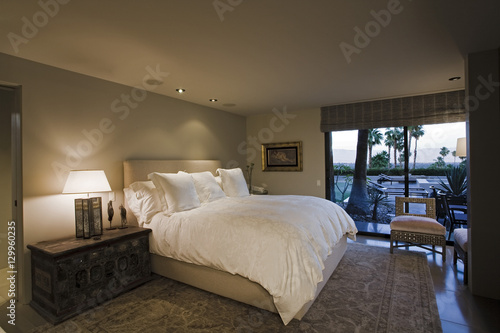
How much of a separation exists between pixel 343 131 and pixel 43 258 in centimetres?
500

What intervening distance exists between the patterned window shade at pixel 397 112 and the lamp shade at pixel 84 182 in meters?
4.11

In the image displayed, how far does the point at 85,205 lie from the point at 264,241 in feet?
6.58

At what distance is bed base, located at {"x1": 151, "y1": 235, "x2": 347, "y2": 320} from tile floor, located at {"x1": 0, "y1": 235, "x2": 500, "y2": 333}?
106 cm

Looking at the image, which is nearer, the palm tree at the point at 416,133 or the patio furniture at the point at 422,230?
the patio furniture at the point at 422,230

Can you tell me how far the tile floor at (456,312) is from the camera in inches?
81.8

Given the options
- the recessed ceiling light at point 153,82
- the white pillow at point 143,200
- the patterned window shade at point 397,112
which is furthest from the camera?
the patterned window shade at point 397,112

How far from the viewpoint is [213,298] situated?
8.59 feet

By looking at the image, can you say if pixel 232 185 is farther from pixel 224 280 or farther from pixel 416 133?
pixel 416 133

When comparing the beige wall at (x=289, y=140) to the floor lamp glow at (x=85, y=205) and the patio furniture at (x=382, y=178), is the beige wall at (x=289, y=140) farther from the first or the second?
the floor lamp glow at (x=85, y=205)

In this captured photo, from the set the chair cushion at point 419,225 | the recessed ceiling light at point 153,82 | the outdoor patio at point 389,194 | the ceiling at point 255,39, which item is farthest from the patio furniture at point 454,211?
the recessed ceiling light at point 153,82

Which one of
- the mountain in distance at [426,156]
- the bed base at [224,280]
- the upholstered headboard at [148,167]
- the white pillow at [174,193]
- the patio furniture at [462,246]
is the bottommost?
the bed base at [224,280]

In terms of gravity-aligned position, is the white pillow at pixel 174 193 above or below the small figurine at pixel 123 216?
above

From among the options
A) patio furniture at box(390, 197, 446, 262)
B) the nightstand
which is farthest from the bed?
patio furniture at box(390, 197, 446, 262)

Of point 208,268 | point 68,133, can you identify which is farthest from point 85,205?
point 208,268
